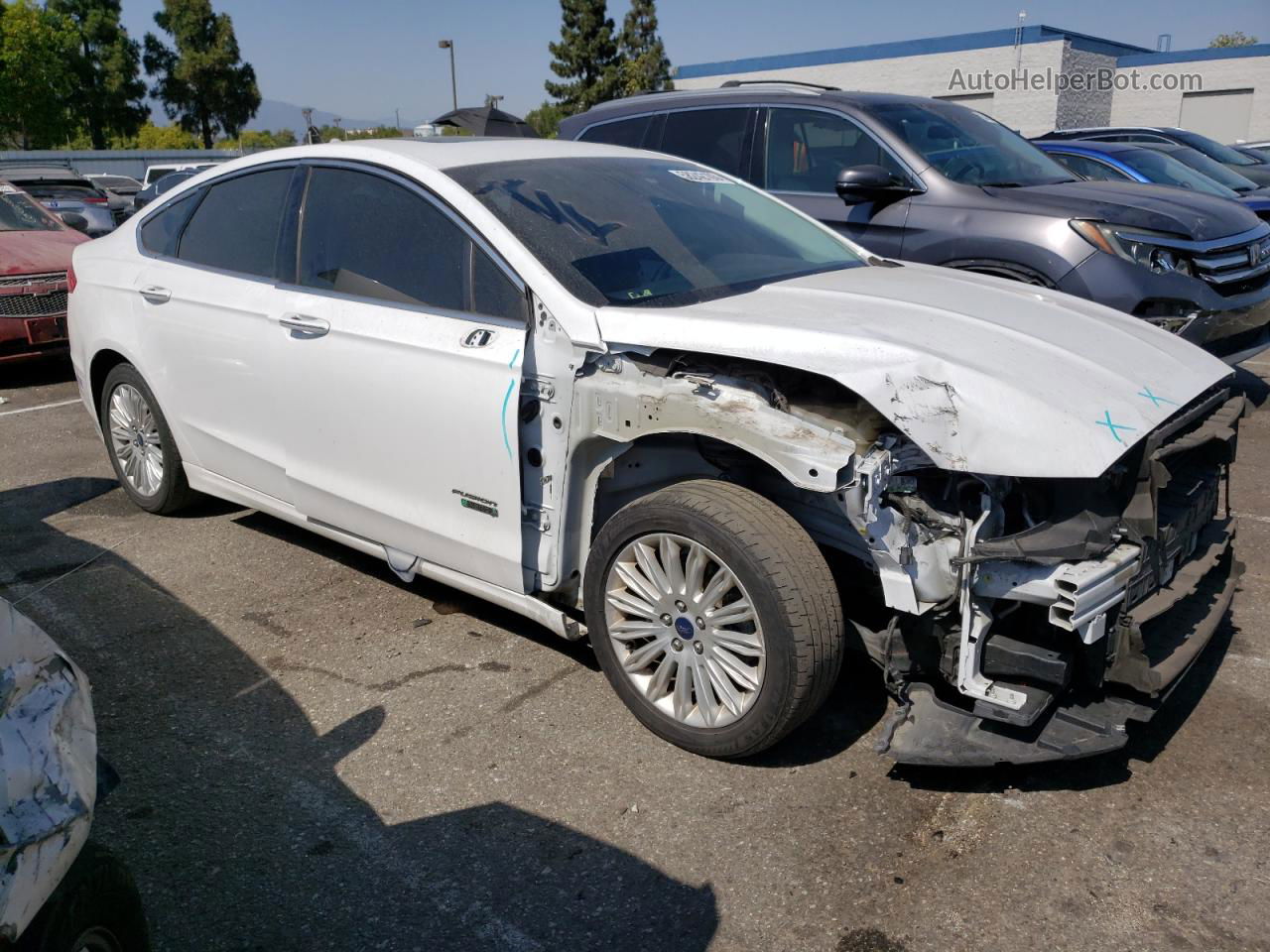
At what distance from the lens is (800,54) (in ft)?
130

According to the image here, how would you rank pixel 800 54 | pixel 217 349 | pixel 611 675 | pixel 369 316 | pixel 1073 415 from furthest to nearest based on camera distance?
pixel 800 54 → pixel 217 349 → pixel 369 316 → pixel 611 675 → pixel 1073 415

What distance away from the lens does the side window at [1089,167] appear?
9672 mm

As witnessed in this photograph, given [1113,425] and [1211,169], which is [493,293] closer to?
[1113,425]

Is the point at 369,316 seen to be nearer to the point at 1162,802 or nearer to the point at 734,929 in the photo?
the point at 734,929

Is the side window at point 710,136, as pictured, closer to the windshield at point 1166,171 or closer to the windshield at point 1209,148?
the windshield at point 1166,171

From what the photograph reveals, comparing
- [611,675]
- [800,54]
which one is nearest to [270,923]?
[611,675]

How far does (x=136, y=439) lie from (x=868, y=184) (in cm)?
418

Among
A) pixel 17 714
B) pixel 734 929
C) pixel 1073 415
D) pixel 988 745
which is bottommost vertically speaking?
pixel 734 929

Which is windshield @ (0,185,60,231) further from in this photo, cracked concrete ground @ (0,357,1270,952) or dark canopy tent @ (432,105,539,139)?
cracked concrete ground @ (0,357,1270,952)

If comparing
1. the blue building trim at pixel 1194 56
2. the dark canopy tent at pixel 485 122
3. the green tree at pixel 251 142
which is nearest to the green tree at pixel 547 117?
the green tree at pixel 251 142

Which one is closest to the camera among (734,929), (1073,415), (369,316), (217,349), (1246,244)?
(734,929)

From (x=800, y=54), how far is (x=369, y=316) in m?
39.4

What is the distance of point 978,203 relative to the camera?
621 centimetres

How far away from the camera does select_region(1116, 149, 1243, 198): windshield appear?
9.60m
